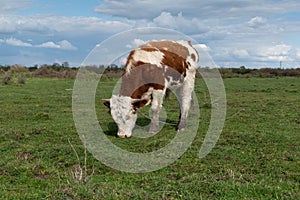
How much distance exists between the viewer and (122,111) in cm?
951

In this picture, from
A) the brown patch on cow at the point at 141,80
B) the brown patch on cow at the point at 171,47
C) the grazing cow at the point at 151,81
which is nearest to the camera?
the grazing cow at the point at 151,81

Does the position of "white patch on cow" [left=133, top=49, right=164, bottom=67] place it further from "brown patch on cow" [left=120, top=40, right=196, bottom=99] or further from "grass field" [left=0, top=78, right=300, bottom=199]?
"grass field" [left=0, top=78, right=300, bottom=199]

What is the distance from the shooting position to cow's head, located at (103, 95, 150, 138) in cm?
952

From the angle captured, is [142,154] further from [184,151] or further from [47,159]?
[47,159]

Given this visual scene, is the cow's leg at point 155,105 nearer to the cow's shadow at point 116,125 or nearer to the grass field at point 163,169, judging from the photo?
the grass field at point 163,169

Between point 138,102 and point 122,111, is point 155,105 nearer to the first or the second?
point 138,102

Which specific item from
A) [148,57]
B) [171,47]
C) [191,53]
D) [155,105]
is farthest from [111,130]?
[191,53]

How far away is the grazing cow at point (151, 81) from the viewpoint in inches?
380

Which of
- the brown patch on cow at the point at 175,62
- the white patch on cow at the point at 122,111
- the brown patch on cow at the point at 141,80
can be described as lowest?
the white patch on cow at the point at 122,111

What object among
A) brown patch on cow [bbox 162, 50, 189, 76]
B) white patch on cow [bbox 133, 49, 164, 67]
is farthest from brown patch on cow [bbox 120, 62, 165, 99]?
brown patch on cow [bbox 162, 50, 189, 76]

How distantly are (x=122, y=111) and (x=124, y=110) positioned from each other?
0.18ft

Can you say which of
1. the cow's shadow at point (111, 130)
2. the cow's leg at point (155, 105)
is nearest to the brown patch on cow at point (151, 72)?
the cow's leg at point (155, 105)

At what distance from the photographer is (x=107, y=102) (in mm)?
9781

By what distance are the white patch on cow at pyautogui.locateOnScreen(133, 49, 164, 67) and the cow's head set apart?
107cm
